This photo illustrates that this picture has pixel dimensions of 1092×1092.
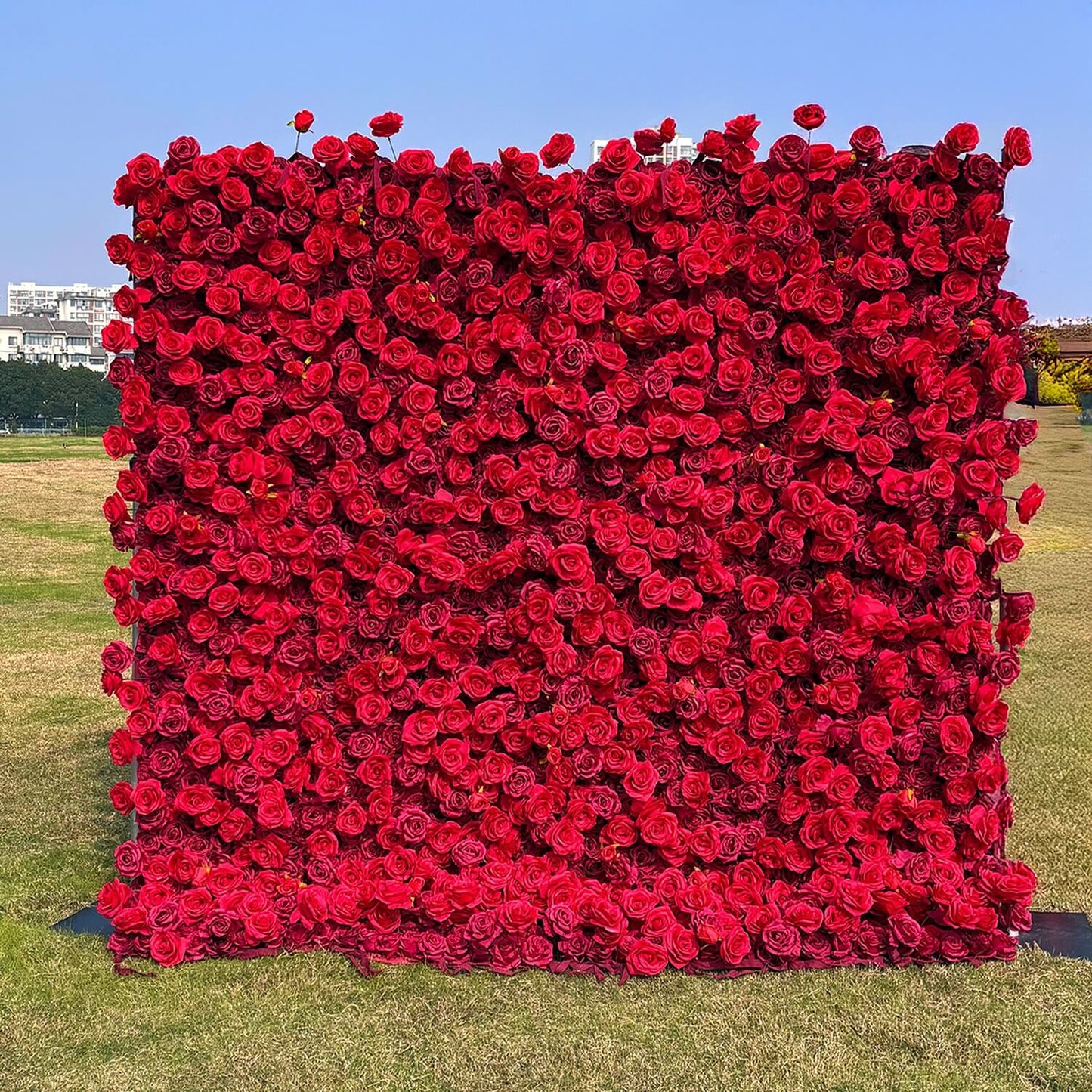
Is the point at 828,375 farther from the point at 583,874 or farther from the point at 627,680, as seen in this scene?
the point at 583,874

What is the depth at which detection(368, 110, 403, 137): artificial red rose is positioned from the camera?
3641 mm

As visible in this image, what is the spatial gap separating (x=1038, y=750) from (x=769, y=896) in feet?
11.5

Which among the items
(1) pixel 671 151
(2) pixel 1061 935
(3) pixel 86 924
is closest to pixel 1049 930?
(2) pixel 1061 935

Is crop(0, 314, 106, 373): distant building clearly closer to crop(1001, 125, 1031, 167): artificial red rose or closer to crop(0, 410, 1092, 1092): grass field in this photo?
crop(0, 410, 1092, 1092): grass field

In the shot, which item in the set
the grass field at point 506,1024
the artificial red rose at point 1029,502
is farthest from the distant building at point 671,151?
the grass field at point 506,1024

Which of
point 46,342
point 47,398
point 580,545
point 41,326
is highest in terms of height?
point 41,326

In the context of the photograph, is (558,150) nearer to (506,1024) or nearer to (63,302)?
(506,1024)

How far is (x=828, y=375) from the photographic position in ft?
11.9

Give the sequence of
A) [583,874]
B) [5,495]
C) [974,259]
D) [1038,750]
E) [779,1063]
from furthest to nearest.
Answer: [5,495] < [1038,750] < [583,874] < [974,259] < [779,1063]

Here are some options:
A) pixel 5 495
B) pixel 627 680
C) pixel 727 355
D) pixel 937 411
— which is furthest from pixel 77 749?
pixel 5 495

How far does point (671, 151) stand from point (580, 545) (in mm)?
1419

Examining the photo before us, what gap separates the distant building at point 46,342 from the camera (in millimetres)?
133750

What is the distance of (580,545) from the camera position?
12.0 ft

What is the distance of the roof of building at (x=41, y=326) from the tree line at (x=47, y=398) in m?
64.0
